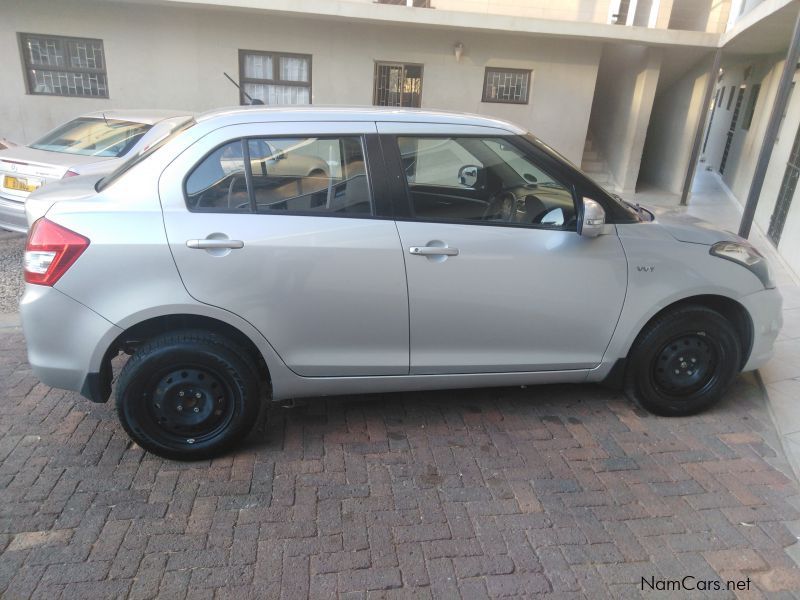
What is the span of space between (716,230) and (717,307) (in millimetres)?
481

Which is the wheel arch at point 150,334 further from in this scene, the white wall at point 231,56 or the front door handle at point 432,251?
the white wall at point 231,56

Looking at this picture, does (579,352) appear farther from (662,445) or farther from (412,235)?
(412,235)

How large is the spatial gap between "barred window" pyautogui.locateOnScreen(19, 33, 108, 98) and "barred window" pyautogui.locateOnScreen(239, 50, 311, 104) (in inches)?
104

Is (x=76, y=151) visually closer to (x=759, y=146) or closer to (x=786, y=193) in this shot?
(x=786, y=193)

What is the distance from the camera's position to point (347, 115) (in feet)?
10.00

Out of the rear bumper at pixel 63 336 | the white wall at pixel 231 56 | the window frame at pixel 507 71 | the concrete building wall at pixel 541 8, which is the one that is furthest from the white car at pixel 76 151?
the window frame at pixel 507 71

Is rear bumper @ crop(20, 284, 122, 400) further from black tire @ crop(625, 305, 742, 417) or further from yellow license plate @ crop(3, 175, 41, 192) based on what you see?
yellow license plate @ crop(3, 175, 41, 192)

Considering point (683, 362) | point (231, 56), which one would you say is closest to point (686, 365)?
point (683, 362)

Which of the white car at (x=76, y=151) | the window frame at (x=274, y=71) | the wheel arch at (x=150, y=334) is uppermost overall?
the window frame at (x=274, y=71)

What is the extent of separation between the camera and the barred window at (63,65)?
1063 centimetres

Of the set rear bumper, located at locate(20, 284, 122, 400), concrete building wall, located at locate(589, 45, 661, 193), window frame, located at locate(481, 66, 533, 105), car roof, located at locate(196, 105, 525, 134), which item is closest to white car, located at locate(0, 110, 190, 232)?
car roof, located at locate(196, 105, 525, 134)

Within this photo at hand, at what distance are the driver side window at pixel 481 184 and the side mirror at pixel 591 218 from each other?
0.40ft

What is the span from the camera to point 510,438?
3326 millimetres

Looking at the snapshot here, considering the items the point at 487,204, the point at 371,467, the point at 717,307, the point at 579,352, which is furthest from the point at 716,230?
the point at 371,467
